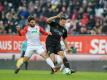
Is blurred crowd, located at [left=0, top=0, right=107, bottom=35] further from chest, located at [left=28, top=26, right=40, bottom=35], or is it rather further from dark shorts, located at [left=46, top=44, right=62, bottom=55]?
chest, located at [left=28, top=26, right=40, bottom=35]

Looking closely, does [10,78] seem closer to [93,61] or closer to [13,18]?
[93,61]

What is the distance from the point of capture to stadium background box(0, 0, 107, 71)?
87.0ft

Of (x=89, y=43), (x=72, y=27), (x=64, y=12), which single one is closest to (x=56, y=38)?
(x=89, y=43)

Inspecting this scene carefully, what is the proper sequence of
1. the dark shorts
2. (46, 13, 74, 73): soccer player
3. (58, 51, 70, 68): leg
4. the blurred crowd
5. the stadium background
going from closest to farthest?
(58, 51, 70, 68): leg, (46, 13, 74, 73): soccer player, the dark shorts, the stadium background, the blurred crowd

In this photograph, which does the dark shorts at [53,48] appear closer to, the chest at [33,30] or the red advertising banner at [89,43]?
the chest at [33,30]

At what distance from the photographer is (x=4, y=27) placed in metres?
31.0

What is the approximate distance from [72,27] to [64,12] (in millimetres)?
1861

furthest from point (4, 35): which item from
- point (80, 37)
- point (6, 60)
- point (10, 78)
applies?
point (10, 78)

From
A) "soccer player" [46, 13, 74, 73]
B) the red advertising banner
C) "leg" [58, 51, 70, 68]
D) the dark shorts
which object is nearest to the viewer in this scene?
"leg" [58, 51, 70, 68]

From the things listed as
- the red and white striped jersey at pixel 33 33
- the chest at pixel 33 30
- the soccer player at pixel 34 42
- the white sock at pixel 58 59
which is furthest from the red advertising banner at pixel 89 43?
the chest at pixel 33 30

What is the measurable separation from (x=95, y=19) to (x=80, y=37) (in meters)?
2.75

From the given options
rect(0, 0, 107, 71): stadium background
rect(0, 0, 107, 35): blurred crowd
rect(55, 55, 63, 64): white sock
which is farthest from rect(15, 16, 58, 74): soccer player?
rect(0, 0, 107, 35): blurred crowd

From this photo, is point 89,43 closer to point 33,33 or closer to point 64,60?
point 64,60

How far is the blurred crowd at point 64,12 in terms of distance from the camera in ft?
97.1
